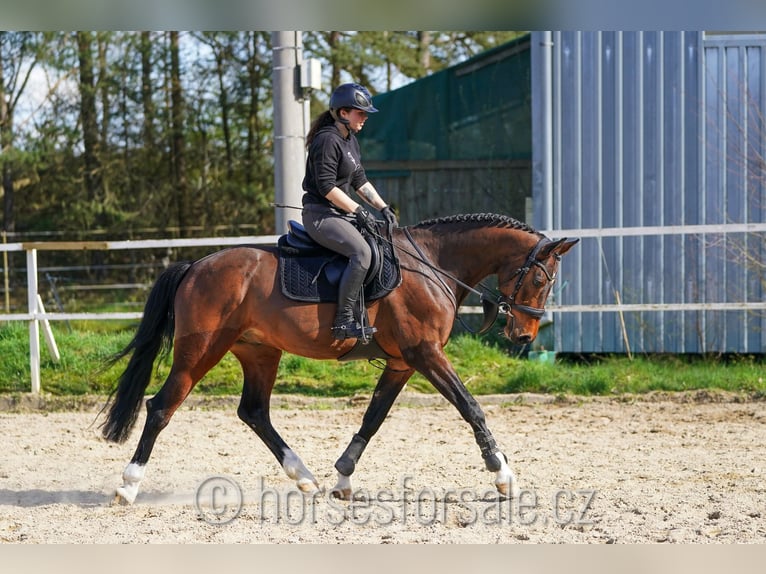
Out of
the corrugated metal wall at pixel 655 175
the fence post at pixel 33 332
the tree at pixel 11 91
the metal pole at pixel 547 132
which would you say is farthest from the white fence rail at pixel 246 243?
the tree at pixel 11 91

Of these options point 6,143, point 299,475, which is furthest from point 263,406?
point 6,143

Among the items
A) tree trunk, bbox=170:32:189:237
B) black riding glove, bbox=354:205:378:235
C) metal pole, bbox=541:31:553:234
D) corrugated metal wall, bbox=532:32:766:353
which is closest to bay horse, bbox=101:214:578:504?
black riding glove, bbox=354:205:378:235

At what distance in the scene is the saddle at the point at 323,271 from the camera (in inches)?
237

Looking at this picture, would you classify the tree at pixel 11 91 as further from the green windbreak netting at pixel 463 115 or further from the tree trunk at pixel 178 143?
the green windbreak netting at pixel 463 115

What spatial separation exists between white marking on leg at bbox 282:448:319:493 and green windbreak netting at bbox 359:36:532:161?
796 cm

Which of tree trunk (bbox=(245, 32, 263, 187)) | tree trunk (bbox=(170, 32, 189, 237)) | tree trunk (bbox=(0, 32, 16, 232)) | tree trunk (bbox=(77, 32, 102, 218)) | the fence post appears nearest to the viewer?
the fence post

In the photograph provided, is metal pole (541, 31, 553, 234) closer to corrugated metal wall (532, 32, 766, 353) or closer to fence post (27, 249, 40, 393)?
corrugated metal wall (532, 32, 766, 353)

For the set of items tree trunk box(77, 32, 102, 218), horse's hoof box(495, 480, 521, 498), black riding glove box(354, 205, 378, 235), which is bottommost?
horse's hoof box(495, 480, 521, 498)

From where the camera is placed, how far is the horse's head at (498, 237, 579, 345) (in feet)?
20.1

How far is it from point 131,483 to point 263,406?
995 millimetres

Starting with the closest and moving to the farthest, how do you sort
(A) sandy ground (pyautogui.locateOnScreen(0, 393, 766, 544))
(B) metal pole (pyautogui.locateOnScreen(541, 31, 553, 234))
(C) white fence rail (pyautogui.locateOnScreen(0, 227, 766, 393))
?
(A) sandy ground (pyautogui.locateOnScreen(0, 393, 766, 544)) < (C) white fence rail (pyautogui.locateOnScreen(0, 227, 766, 393)) < (B) metal pole (pyautogui.locateOnScreen(541, 31, 553, 234))

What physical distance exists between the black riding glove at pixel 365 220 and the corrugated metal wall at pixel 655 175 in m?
5.31

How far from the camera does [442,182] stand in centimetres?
1363
